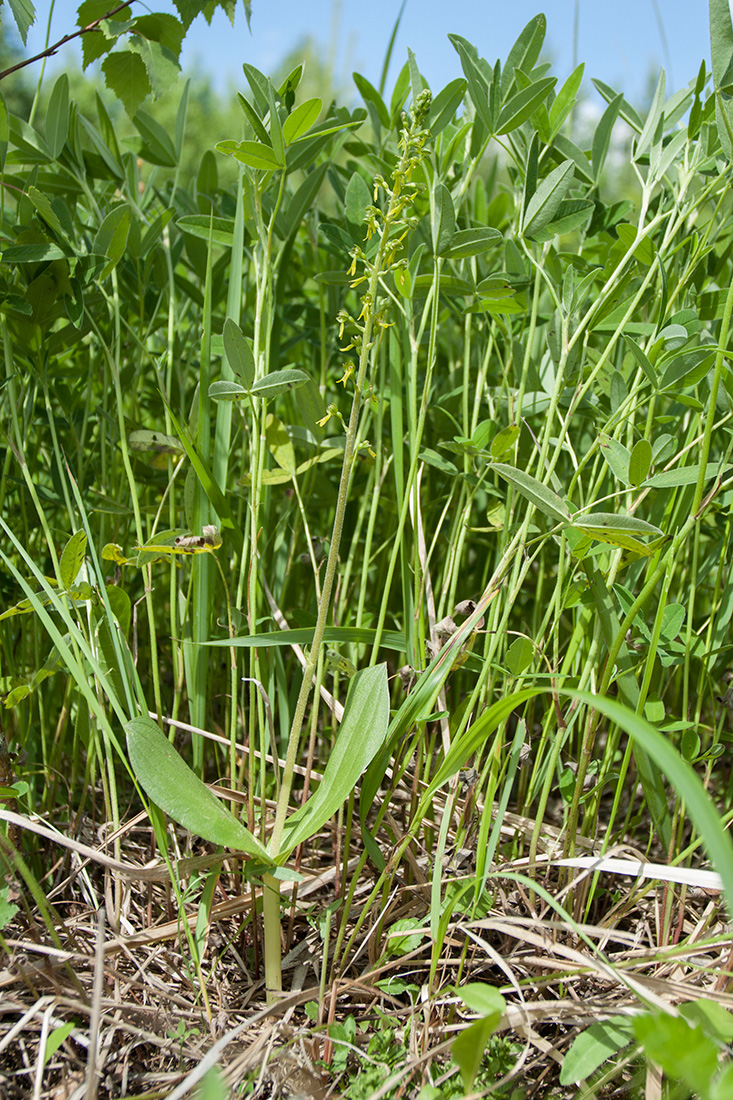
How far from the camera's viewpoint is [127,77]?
2.74ft

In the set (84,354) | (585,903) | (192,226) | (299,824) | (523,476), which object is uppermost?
(192,226)

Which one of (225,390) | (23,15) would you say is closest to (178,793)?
(225,390)

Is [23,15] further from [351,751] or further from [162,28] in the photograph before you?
[351,751]

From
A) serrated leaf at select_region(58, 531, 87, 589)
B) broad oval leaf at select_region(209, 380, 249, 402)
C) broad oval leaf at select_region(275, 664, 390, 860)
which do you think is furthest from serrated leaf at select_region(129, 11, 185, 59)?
broad oval leaf at select_region(275, 664, 390, 860)

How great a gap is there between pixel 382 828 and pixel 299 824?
0.23 metres

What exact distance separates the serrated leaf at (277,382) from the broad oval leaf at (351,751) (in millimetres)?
257

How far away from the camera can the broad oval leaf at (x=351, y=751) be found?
0.58 meters

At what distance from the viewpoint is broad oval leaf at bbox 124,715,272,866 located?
55 cm

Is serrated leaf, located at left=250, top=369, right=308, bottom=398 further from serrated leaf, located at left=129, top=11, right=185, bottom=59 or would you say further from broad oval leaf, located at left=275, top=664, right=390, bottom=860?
serrated leaf, located at left=129, top=11, right=185, bottom=59

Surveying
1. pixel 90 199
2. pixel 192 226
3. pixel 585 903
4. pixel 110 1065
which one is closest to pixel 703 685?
pixel 585 903

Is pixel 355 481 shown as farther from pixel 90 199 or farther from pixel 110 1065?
pixel 110 1065

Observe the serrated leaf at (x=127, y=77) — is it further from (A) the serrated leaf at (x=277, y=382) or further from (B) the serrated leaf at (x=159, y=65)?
(A) the serrated leaf at (x=277, y=382)

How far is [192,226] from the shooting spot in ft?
2.88

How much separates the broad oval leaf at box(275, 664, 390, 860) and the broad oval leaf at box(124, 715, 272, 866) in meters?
0.04
